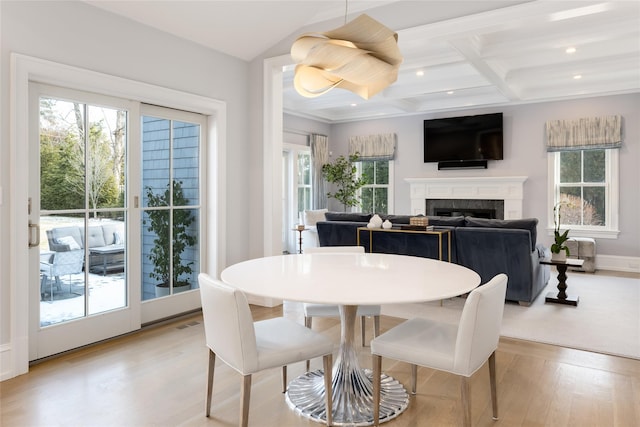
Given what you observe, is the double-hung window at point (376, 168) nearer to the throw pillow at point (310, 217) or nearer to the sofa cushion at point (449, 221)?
the throw pillow at point (310, 217)

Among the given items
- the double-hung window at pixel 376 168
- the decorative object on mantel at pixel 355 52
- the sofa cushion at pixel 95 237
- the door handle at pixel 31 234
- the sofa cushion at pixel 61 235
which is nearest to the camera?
the decorative object on mantel at pixel 355 52

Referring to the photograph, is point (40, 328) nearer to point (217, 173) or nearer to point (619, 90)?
point (217, 173)

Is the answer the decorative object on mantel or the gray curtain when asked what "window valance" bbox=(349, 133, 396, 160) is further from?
the decorative object on mantel

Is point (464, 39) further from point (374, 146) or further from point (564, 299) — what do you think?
point (374, 146)

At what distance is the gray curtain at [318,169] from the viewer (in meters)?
8.33

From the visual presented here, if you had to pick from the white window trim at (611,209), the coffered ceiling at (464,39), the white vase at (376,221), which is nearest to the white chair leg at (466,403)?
the coffered ceiling at (464,39)

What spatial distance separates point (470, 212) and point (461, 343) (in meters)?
6.04

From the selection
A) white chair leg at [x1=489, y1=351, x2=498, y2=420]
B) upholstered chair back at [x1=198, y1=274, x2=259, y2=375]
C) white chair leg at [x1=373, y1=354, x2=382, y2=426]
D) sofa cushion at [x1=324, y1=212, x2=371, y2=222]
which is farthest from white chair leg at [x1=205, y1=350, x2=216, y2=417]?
sofa cushion at [x1=324, y1=212, x2=371, y2=222]

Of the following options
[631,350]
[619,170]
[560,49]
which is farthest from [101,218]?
[619,170]

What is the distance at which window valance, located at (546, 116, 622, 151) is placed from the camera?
636cm

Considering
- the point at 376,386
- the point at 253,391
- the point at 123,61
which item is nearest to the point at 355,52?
the point at 376,386

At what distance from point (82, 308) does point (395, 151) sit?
21.1 ft

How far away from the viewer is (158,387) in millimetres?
2545

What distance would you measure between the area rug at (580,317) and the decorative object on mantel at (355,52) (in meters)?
2.54
